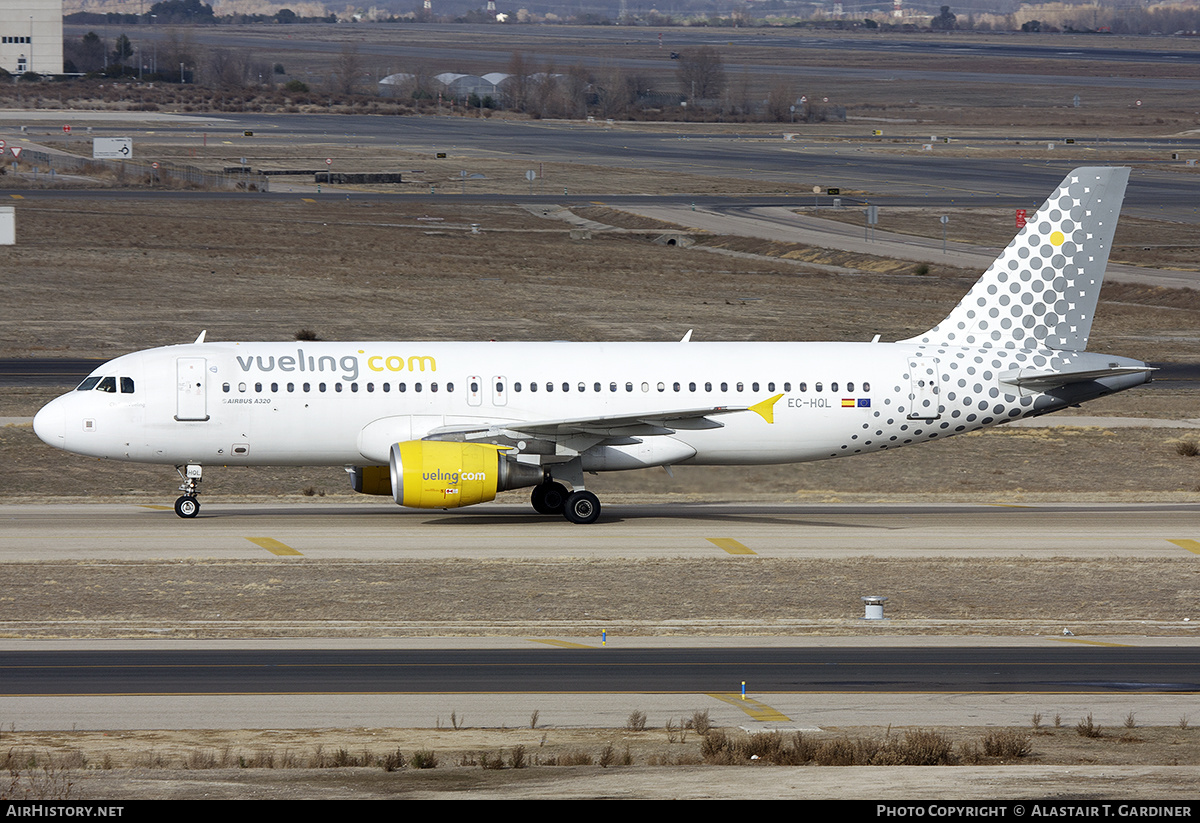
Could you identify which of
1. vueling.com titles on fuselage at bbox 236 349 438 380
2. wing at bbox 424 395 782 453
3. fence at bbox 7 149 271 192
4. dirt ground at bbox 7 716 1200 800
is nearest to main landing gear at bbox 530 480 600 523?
wing at bbox 424 395 782 453

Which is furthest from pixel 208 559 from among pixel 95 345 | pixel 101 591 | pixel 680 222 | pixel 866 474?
pixel 680 222

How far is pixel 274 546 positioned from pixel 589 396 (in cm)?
919

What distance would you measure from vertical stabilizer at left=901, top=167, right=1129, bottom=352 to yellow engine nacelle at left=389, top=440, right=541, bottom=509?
539 inches

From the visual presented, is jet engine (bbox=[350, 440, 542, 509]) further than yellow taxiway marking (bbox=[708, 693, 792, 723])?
Yes

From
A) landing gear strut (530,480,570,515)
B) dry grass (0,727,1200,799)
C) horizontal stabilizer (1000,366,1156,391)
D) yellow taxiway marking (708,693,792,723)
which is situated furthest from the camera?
landing gear strut (530,480,570,515)

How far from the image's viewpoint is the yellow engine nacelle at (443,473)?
119ft

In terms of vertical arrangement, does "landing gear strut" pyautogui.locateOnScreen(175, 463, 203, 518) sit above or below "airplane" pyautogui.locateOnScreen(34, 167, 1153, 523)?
below

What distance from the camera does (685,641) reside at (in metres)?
28.2

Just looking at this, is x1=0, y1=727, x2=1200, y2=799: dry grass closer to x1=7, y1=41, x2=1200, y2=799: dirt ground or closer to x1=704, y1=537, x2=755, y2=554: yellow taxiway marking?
x1=7, y1=41, x2=1200, y2=799: dirt ground

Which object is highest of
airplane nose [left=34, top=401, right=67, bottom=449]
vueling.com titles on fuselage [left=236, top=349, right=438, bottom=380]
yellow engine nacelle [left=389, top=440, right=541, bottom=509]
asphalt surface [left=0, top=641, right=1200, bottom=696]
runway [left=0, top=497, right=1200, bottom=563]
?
vueling.com titles on fuselage [left=236, top=349, right=438, bottom=380]

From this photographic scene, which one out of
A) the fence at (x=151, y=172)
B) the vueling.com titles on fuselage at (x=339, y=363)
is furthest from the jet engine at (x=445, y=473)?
the fence at (x=151, y=172)

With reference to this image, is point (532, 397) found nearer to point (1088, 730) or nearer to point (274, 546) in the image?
point (274, 546)

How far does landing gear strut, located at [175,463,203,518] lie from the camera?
39.4 m
